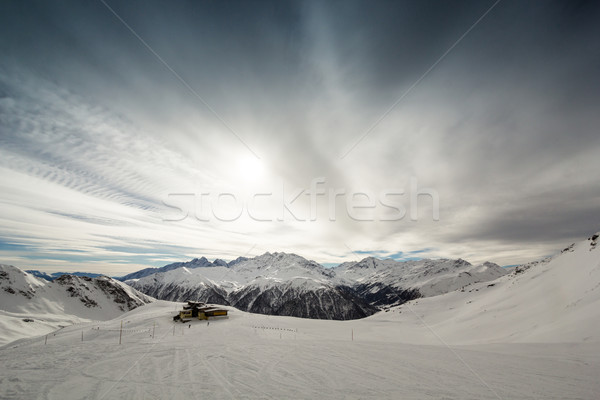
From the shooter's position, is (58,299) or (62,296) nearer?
(58,299)

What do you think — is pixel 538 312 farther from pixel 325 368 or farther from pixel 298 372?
pixel 298 372

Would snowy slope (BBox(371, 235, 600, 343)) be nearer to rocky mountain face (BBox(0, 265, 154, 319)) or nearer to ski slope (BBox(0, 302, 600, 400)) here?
ski slope (BBox(0, 302, 600, 400))

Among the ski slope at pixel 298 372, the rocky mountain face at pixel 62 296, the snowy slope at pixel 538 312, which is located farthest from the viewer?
the rocky mountain face at pixel 62 296

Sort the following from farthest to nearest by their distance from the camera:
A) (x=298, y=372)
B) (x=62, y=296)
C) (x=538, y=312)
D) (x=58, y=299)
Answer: (x=62, y=296), (x=58, y=299), (x=538, y=312), (x=298, y=372)

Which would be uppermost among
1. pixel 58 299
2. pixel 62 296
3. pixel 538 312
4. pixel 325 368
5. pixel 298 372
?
pixel 538 312

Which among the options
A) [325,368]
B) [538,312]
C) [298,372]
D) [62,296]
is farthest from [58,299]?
[538,312]

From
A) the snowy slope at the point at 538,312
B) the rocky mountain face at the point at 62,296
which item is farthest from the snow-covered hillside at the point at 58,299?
the snowy slope at the point at 538,312

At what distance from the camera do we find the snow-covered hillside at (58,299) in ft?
426

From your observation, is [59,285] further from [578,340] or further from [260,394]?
[578,340]

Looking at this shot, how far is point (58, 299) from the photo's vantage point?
158m

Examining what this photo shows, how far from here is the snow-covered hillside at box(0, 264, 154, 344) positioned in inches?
5113

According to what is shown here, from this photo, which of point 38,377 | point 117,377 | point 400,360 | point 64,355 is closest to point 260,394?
point 117,377

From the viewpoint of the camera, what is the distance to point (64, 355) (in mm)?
18844

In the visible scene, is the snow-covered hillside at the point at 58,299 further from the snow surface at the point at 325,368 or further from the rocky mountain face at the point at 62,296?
the snow surface at the point at 325,368
